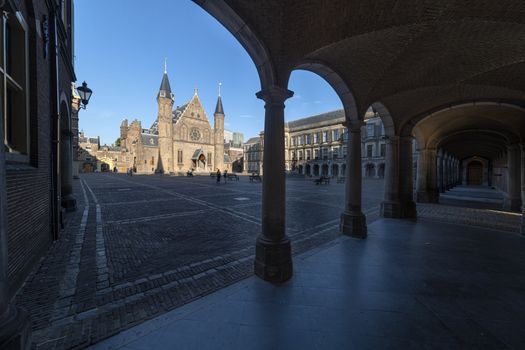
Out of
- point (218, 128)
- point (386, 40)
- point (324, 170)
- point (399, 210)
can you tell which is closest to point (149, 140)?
point (218, 128)

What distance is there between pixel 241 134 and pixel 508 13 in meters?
103

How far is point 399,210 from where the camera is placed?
8.45m

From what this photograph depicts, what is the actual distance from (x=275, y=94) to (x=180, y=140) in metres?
48.2

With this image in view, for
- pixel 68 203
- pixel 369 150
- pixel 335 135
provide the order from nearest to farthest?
pixel 68 203, pixel 369 150, pixel 335 135

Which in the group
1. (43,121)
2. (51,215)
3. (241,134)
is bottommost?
(51,215)

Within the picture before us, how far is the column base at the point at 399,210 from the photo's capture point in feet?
27.7

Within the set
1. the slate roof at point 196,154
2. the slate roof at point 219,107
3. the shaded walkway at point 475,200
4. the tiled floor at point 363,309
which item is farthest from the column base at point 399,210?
the slate roof at point 219,107

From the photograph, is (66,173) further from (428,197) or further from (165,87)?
(165,87)

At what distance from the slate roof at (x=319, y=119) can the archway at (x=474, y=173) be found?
22641 mm

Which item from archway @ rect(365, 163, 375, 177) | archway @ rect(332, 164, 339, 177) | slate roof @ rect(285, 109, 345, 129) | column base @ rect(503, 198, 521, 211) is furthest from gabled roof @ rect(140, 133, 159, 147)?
column base @ rect(503, 198, 521, 211)

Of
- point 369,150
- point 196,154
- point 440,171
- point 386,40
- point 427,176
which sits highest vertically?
point 369,150

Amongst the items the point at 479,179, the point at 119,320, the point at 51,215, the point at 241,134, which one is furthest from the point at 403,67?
the point at 241,134

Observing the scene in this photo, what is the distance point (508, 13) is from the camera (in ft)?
11.8

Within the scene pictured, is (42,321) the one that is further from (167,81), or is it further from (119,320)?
(167,81)
